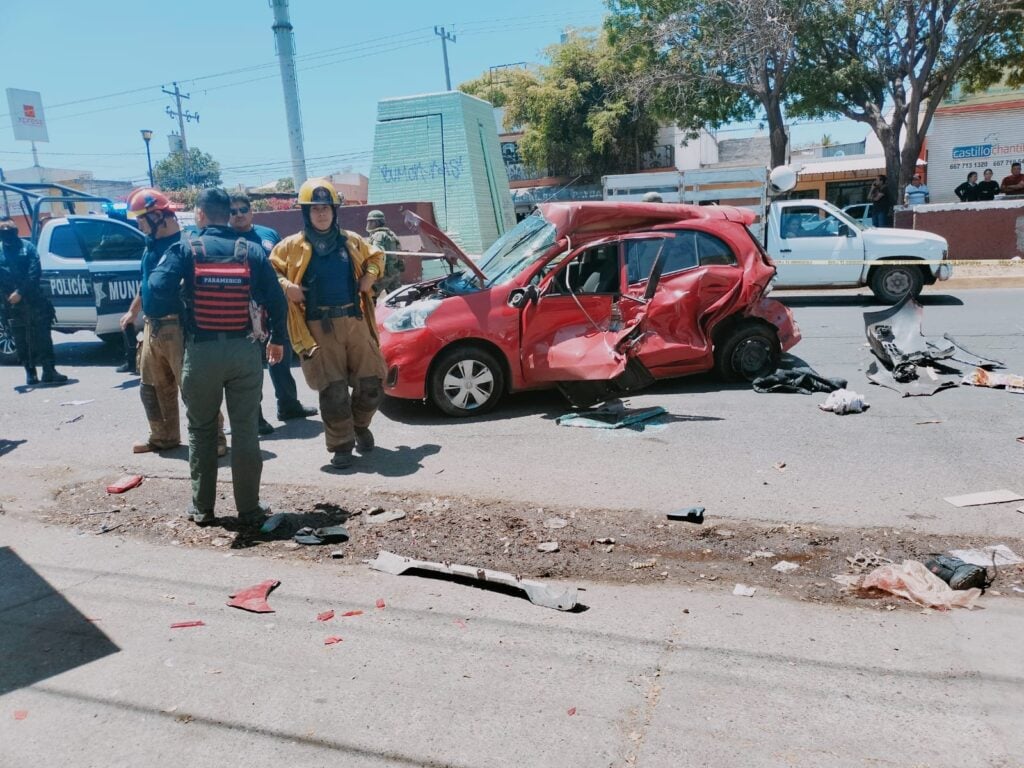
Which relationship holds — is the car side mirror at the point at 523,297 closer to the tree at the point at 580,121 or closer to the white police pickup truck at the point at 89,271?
the white police pickup truck at the point at 89,271

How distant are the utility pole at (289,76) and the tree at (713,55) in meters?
11.7

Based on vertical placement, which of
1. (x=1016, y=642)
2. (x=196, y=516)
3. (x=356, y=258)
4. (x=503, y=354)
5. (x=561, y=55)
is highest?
(x=561, y=55)

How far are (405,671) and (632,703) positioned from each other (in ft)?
3.04

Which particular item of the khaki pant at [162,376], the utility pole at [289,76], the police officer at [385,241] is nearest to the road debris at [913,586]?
the khaki pant at [162,376]

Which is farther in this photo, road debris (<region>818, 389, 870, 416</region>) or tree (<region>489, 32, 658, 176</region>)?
tree (<region>489, 32, 658, 176</region>)

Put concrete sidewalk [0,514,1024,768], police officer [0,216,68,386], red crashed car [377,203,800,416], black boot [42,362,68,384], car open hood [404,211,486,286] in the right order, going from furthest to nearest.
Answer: black boot [42,362,68,384] < police officer [0,216,68,386] < red crashed car [377,203,800,416] < car open hood [404,211,486,286] < concrete sidewalk [0,514,1024,768]

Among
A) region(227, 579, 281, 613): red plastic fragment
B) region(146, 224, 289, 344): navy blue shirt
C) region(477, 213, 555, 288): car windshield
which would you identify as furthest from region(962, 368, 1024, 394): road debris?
region(227, 579, 281, 613): red plastic fragment

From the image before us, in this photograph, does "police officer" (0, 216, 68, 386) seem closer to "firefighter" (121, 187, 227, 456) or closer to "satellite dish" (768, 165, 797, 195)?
"firefighter" (121, 187, 227, 456)

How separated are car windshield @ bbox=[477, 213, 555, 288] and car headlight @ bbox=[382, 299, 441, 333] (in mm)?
589

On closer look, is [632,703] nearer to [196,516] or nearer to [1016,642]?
[1016,642]

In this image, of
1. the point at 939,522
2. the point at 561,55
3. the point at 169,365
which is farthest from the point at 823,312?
the point at 561,55

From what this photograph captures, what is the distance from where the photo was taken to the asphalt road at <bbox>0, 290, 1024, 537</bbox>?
5020 mm

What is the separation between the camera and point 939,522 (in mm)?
4574

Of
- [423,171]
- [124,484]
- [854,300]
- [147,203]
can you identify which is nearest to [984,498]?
[124,484]
